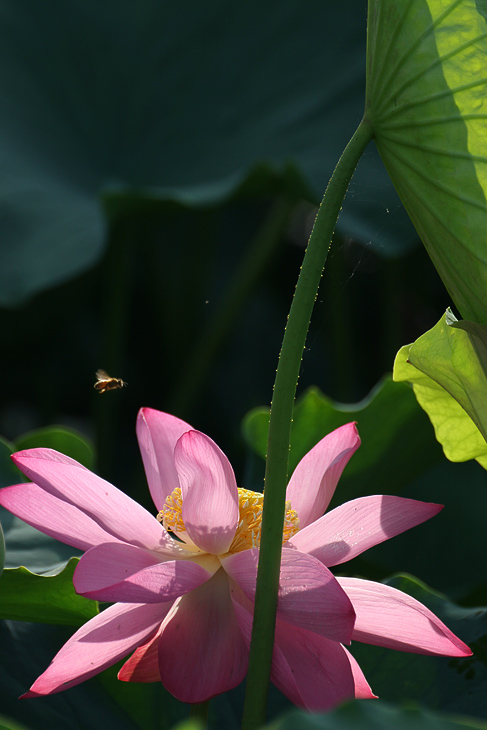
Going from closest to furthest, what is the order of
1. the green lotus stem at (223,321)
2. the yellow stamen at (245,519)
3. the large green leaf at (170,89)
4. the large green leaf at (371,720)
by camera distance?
the large green leaf at (371,720) → the yellow stamen at (245,519) → the large green leaf at (170,89) → the green lotus stem at (223,321)

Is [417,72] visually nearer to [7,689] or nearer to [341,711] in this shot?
[341,711]

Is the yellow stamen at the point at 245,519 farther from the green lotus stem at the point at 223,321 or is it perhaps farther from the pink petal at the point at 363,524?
the green lotus stem at the point at 223,321

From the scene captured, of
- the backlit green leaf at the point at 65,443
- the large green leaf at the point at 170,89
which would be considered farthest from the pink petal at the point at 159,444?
the large green leaf at the point at 170,89

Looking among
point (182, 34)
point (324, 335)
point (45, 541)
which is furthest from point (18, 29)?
point (45, 541)

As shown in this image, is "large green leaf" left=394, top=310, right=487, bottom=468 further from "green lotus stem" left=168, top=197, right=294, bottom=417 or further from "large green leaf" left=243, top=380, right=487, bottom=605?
"green lotus stem" left=168, top=197, right=294, bottom=417

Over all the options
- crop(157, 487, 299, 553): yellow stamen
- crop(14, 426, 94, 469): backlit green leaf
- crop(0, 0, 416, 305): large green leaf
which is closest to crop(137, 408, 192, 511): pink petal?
crop(157, 487, 299, 553): yellow stamen

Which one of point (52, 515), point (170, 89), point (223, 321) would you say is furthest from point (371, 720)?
point (170, 89)
